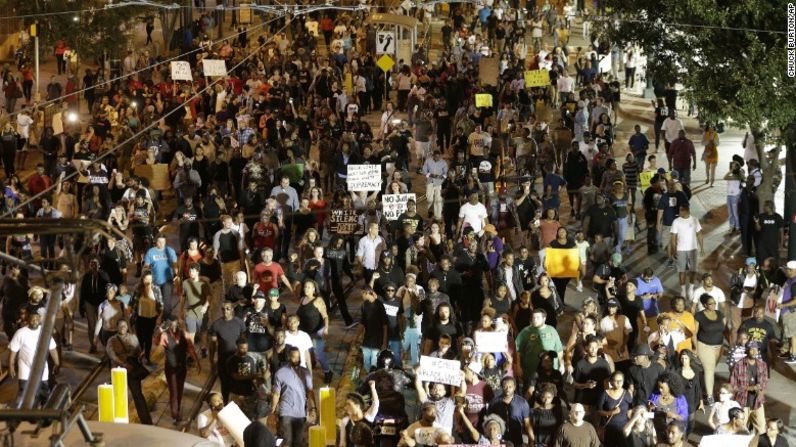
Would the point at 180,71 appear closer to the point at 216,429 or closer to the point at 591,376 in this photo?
the point at 591,376

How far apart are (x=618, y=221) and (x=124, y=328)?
317 inches

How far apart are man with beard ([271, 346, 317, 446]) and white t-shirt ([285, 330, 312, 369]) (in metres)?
0.69

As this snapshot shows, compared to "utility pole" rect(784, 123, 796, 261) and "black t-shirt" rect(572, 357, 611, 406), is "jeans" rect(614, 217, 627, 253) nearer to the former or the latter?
"utility pole" rect(784, 123, 796, 261)

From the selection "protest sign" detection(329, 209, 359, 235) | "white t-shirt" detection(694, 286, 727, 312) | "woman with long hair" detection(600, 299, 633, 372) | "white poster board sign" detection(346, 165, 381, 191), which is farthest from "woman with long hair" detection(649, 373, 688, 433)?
"white poster board sign" detection(346, 165, 381, 191)

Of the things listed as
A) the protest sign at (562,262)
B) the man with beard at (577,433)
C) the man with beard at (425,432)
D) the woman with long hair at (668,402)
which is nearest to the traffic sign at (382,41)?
the protest sign at (562,262)

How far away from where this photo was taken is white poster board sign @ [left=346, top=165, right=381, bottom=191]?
71.2ft

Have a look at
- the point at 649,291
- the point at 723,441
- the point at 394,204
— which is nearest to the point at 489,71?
the point at 394,204

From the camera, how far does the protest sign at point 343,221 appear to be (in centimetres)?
2042

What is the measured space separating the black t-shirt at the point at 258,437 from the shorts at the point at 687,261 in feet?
28.7

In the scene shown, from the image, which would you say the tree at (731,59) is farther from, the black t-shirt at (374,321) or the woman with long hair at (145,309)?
the woman with long hair at (145,309)

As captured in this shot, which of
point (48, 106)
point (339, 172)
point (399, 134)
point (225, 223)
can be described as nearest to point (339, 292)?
point (225, 223)

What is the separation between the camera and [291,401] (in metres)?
14.4

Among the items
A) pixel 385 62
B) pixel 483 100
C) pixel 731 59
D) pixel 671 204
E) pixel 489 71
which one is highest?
pixel 731 59

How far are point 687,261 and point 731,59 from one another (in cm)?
315
